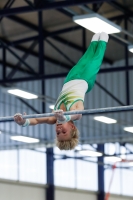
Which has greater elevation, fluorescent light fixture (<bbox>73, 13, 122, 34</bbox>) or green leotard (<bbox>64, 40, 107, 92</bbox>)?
fluorescent light fixture (<bbox>73, 13, 122, 34</bbox>)

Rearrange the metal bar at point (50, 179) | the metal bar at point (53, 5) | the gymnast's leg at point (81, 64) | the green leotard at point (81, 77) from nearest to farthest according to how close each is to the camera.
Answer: the green leotard at point (81, 77) → the gymnast's leg at point (81, 64) → the metal bar at point (53, 5) → the metal bar at point (50, 179)

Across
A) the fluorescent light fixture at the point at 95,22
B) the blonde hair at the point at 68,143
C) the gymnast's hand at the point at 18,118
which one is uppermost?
the fluorescent light fixture at the point at 95,22

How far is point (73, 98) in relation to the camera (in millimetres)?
7664

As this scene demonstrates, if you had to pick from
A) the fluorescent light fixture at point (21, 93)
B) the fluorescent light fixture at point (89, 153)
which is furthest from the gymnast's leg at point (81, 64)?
the fluorescent light fixture at point (89, 153)

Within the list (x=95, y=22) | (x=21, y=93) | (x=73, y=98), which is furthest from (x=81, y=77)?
(x=21, y=93)

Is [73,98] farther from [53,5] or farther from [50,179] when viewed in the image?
[50,179]

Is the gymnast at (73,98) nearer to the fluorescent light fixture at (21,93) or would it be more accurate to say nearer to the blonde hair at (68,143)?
the blonde hair at (68,143)

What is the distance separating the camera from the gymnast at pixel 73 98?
729 cm

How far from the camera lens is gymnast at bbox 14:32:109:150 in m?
7.29

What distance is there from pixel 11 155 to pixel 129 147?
26.8 feet

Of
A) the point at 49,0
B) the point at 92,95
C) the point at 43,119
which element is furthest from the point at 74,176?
the point at 43,119

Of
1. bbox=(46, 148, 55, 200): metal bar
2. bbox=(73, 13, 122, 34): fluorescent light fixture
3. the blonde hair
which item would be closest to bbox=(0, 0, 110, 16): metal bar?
bbox=(73, 13, 122, 34): fluorescent light fixture

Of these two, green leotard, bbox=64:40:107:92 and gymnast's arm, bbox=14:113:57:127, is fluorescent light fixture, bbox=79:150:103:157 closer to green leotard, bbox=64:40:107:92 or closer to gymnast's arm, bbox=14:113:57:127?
green leotard, bbox=64:40:107:92

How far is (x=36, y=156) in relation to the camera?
25094 mm
